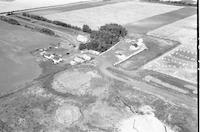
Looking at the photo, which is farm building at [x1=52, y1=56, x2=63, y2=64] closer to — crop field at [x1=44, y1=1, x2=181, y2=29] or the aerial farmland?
the aerial farmland

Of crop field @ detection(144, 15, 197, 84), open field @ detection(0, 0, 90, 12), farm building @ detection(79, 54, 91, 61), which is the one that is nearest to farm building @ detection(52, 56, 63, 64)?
farm building @ detection(79, 54, 91, 61)

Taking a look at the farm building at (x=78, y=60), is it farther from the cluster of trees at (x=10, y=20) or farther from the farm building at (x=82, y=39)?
the cluster of trees at (x=10, y=20)

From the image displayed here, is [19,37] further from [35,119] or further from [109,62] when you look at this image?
[35,119]

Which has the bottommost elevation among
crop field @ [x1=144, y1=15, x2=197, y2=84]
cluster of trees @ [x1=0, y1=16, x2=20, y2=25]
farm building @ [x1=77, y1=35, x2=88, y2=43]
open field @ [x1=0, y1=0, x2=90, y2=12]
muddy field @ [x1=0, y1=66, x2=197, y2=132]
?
muddy field @ [x1=0, y1=66, x2=197, y2=132]

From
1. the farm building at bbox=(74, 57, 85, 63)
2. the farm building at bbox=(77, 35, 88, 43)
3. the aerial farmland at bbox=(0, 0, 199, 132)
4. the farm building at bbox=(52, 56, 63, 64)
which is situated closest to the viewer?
the aerial farmland at bbox=(0, 0, 199, 132)

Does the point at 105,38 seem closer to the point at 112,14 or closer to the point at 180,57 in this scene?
the point at 180,57

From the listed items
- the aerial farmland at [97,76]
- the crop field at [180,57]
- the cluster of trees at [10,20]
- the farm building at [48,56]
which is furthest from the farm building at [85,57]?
the cluster of trees at [10,20]

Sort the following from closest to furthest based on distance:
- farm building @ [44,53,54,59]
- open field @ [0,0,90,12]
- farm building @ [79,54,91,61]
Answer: farm building @ [79,54,91,61] < farm building @ [44,53,54,59] < open field @ [0,0,90,12]
